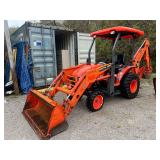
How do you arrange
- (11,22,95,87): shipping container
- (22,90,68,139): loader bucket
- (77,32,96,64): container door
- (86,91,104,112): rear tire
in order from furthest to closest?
1. (77,32,96,64): container door
2. (11,22,95,87): shipping container
3. (86,91,104,112): rear tire
4. (22,90,68,139): loader bucket

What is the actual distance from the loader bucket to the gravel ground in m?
0.12

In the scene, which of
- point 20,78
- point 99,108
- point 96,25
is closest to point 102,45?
point 96,25

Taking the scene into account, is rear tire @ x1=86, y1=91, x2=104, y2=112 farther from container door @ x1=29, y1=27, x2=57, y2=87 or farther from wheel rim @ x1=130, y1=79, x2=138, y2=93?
container door @ x1=29, y1=27, x2=57, y2=87

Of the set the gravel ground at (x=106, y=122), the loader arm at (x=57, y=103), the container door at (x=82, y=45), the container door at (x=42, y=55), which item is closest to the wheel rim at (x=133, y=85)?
the gravel ground at (x=106, y=122)

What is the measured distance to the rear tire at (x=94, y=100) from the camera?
3.73 metres

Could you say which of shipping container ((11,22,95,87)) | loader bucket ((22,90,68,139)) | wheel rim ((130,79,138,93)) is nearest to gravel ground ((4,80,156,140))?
loader bucket ((22,90,68,139))

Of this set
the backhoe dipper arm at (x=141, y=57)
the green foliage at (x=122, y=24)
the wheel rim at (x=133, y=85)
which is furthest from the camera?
the green foliage at (x=122, y=24)

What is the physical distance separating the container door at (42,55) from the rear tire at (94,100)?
2.92 metres

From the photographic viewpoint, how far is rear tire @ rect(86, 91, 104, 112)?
3730 millimetres

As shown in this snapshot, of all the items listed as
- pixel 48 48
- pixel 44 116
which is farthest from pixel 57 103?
pixel 48 48

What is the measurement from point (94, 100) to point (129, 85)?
1289 mm

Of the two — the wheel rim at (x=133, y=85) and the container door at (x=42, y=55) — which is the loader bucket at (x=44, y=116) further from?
the wheel rim at (x=133, y=85)

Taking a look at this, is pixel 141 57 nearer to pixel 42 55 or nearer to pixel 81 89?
pixel 81 89

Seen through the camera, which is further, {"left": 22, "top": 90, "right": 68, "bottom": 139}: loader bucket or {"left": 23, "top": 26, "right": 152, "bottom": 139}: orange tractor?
{"left": 23, "top": 26, "right": 152, "bottom": 139}: orange tractor
